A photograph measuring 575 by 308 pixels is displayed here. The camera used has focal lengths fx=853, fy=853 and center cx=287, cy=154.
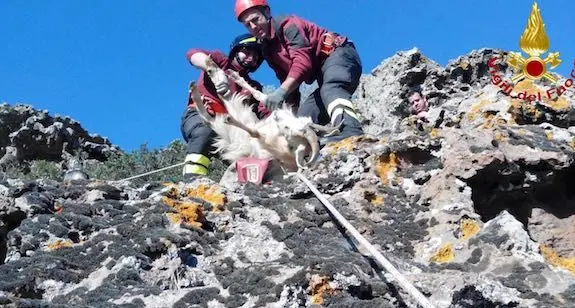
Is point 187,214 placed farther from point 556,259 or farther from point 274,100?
point 274,100

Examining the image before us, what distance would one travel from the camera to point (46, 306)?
314cm

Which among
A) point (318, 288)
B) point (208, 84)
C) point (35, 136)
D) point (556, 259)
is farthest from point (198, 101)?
point (35, 136)

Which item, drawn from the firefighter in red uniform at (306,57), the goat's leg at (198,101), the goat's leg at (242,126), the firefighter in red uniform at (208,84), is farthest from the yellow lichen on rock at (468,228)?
the firefighter in red uniform at (208,84)

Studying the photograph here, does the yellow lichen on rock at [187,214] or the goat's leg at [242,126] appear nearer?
the yellow lichen on rock at [187,214]

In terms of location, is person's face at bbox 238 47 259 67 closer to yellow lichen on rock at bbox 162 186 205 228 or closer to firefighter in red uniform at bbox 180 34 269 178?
firefighter in red uniform at bbox 180 34 269 178

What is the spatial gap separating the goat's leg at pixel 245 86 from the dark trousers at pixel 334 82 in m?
0.56

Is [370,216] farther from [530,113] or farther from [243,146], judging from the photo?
[530,113]

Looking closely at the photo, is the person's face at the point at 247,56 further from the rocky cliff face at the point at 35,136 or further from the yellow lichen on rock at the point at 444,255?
the rocky cliff face at the point at 35,136

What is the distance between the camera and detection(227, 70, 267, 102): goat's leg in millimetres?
6961

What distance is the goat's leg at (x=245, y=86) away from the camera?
696 centimetres

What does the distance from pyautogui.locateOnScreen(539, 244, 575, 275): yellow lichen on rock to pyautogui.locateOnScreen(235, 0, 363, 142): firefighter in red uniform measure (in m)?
2.54

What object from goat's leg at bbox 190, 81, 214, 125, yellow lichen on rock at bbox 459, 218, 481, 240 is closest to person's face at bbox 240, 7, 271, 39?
goat's leg at bbox 190, 81, 214, 125

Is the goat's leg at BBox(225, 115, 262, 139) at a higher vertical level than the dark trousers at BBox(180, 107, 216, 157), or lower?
lower

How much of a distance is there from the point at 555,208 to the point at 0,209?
3291 mm
